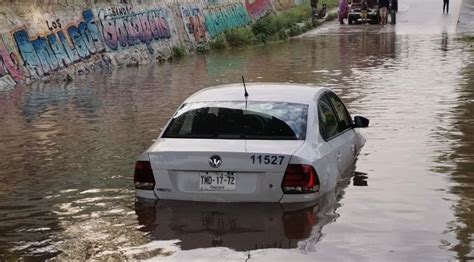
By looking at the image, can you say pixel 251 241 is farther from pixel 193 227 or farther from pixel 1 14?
pixel 1 14

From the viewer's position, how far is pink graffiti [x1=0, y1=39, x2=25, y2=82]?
23.2 meters

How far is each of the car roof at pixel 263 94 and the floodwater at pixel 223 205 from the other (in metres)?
1.07

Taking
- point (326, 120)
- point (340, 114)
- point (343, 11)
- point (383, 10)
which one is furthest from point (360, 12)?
point (326, 120)

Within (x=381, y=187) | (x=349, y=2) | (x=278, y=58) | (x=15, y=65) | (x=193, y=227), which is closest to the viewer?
(x=193, y=227)

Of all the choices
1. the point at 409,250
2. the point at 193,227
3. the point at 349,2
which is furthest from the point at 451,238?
the point at 349,2

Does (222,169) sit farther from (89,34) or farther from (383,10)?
(383,10)

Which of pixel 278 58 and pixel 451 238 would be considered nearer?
pixel 451 238

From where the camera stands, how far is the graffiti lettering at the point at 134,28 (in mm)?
29219

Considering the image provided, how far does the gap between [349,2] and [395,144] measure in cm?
4236

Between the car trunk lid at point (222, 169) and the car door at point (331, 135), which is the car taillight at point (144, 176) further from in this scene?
the car door at point (331, 135)

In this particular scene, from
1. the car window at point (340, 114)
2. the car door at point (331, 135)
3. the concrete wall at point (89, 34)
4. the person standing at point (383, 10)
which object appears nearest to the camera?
the car door at point (331, 135)

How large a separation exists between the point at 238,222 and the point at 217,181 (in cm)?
43

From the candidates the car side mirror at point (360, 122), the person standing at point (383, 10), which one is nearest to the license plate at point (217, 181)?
the car side mirror at point (360, 122)

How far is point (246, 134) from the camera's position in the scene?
789 centimetres
